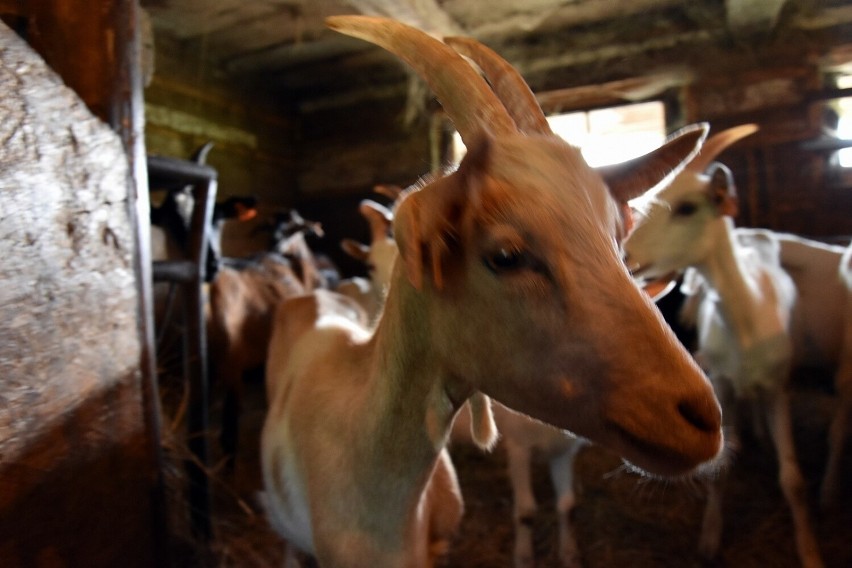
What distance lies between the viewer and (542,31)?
602 centimetres

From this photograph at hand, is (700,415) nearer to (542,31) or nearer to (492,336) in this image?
(492,336)

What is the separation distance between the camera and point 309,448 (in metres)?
1.99

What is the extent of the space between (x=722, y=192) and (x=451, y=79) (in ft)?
8.28

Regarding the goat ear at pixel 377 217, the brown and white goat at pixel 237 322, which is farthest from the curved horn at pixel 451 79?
the goat ear at pixel 377 217

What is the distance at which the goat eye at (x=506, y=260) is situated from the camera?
1237 mm

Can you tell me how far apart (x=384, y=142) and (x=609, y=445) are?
23.5ft

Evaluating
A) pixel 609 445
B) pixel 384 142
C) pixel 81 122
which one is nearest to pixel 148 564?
pixel 81 122

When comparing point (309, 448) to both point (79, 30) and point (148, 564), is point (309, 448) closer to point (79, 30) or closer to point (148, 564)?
point (148, 564)

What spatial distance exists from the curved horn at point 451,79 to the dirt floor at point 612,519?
2074 millimetres

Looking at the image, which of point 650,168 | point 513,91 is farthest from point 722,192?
point 513,91

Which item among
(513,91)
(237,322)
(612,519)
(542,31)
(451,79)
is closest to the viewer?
(451,79)

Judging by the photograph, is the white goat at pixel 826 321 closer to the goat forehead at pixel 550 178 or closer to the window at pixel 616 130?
the window at pixel 616 130

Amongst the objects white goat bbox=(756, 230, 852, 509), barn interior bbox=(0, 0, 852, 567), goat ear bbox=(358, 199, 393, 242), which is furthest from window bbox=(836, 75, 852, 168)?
goat ear bbox=(358, 199, 393, 242)

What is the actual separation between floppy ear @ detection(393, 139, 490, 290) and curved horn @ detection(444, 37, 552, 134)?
1.16ft
